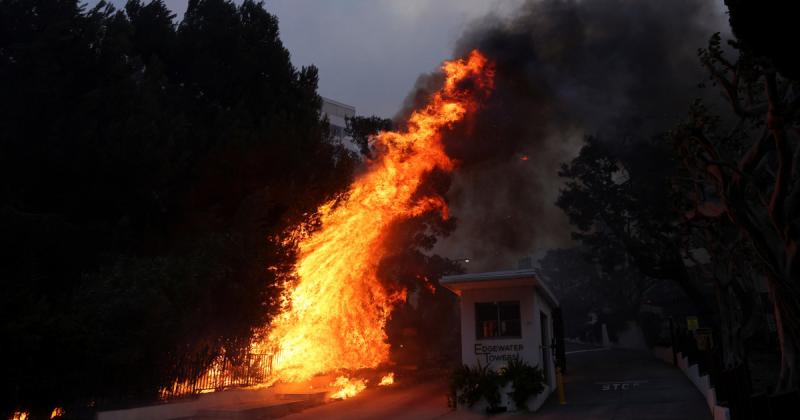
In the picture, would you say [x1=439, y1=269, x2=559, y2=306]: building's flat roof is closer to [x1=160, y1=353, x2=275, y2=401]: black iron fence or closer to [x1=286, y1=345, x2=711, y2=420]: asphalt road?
[x1=286, y1=345, x2=711, y2=420]: asphalt road

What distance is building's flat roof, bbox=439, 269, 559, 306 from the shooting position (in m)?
18.5

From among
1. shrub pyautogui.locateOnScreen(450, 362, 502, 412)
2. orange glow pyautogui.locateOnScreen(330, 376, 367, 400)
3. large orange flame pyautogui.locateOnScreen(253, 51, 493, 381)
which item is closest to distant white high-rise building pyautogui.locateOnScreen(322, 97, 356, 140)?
large orange flame pyautogui.locateOnScreen(253, 51, 493, 381)

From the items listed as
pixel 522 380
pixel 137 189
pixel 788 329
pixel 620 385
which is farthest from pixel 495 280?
pixel 137 189

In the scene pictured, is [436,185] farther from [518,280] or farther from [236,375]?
[236,375]

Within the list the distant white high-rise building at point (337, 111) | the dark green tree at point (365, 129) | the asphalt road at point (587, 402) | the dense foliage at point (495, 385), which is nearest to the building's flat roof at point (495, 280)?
the dense foliage at point (495, 385)

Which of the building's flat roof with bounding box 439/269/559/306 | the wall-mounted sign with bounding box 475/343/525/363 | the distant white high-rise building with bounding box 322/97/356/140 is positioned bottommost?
the wall-mounted sign with bounding box 475/343/525/363

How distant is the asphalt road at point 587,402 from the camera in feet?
48.9

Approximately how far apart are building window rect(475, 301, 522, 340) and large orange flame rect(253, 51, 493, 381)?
269 inches

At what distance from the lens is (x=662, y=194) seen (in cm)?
3100

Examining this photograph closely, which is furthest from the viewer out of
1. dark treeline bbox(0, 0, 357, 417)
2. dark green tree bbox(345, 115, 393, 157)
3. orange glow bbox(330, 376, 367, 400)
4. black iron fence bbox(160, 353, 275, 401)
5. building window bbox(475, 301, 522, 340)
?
dark green tree bbox(345, 115, 393, 157)

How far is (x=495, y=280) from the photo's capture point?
61.8 feet

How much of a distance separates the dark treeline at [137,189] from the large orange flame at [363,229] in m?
3.15

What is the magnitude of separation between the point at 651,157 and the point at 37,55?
30736 mm

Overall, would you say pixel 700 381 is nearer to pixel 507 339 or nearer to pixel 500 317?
pixel 507 339
